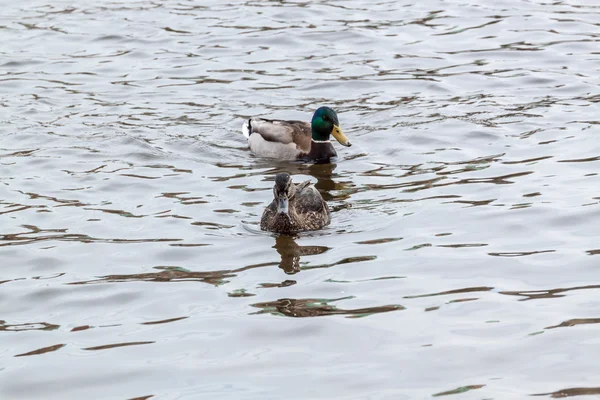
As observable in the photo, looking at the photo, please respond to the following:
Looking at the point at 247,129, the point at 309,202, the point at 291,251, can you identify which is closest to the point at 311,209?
the point at 309,202

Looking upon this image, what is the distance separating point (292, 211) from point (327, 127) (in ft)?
13.8

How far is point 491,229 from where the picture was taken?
10.7 m

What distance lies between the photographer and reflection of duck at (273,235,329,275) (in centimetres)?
1006

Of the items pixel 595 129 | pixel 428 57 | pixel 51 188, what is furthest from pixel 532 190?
pixel 428 57

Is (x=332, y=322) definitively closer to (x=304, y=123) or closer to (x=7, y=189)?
(x=7, y=189)

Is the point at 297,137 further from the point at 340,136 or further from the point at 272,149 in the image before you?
the point at 340,136

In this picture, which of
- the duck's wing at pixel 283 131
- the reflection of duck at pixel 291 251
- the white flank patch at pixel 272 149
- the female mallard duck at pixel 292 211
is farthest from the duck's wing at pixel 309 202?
the duck's wing at pixel 283 131

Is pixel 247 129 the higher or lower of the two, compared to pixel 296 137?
higher

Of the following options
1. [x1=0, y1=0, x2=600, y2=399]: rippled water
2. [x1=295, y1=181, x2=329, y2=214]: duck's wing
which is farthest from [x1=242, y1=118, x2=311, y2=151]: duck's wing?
[x1=295, y1=181, x2=329, y2=214]: duck's wing

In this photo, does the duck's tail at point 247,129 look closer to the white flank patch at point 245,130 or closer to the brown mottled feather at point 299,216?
the white flank patch at point 245,130

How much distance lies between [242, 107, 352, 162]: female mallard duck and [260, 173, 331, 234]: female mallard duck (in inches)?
133

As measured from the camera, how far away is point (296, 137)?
610 inches

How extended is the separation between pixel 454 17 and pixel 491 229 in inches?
486

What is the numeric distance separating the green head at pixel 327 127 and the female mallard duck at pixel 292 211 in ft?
11.7
